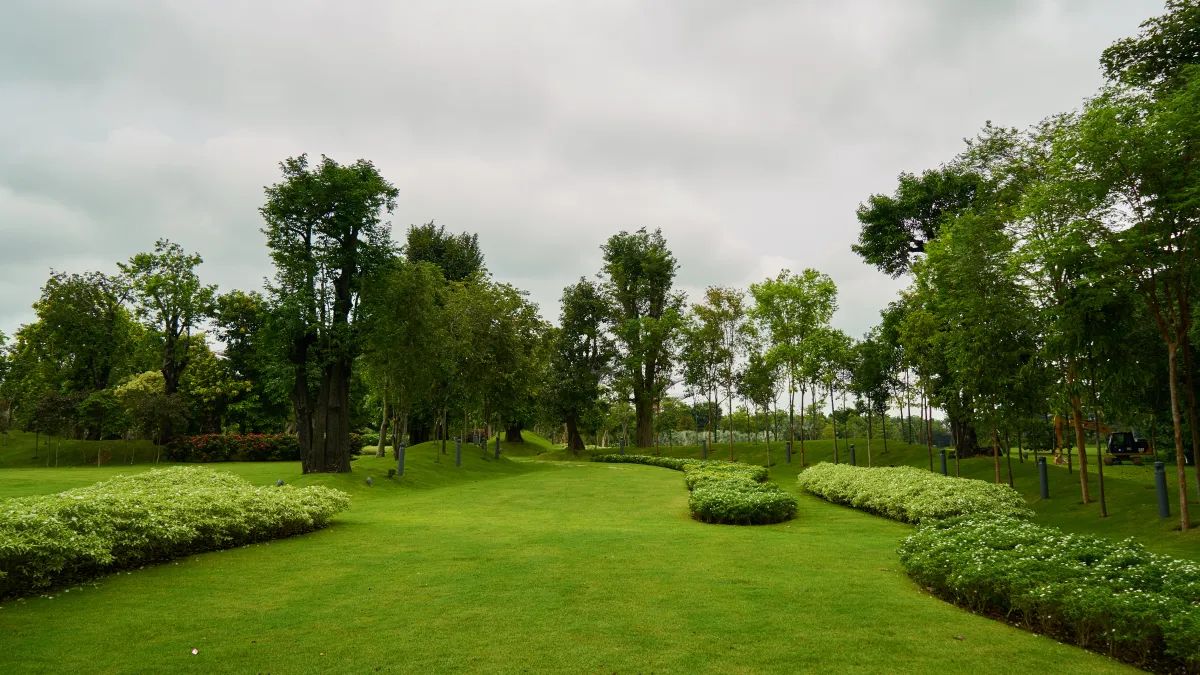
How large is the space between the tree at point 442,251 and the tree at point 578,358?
27.4ft

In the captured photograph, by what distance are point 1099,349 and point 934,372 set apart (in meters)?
10.6

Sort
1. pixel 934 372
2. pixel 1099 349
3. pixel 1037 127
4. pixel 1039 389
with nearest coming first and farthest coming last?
pixel 1099 349 → pixel 1039 389 → pixel 934 372 → pixel 1037 127

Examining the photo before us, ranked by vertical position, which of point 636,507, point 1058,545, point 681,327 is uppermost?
point 681,327

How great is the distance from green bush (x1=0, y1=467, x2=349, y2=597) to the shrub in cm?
2554

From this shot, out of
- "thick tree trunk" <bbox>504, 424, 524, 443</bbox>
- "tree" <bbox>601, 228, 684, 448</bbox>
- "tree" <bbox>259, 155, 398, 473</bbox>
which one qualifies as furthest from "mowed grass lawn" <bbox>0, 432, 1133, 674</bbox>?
"thick tree trunk" <bbox>504, 424, 524, 443</bbox>

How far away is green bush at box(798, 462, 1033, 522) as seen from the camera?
1368cm

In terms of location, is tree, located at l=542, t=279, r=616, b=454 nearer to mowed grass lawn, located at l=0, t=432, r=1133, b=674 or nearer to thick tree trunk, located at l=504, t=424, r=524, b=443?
thick tree trunk, located at l=504, t=424, r=524, b=443

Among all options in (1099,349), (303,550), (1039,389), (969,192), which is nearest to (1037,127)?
(969,192)

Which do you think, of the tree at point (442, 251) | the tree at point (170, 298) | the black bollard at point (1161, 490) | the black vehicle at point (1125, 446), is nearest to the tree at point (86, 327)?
the tree at point (170, 298)

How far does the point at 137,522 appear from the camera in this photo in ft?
29.6

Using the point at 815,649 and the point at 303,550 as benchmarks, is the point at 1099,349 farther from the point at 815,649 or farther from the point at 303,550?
the point at 303,550

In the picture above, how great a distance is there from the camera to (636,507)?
18.2 m

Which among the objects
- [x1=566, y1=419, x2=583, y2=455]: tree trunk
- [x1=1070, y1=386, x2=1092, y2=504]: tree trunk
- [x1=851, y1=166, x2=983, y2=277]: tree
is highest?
[x1=851, y1=166, x2=983, y2=277]: tree

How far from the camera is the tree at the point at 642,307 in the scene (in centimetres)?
4900
